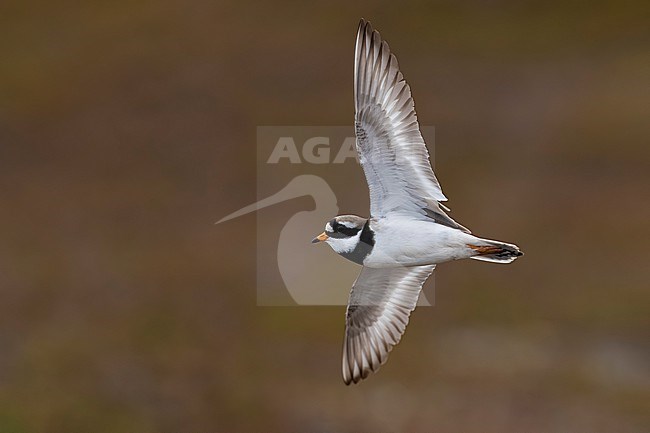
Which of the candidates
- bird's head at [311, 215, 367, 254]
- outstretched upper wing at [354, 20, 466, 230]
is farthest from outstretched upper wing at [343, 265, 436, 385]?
outstretched upper wing at [354, 20, 466, 230]

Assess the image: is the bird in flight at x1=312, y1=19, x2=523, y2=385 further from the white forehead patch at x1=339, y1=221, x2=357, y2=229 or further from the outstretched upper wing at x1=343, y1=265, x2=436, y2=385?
the outstretched upper wing at x1=343, y1=265, x2=436, y2=385

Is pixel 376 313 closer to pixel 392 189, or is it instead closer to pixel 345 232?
pixel 345 232

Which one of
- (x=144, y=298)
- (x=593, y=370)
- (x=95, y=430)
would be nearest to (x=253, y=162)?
(x=144, y=298)

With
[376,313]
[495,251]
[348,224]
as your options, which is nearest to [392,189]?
[348,224]

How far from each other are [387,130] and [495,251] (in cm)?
61

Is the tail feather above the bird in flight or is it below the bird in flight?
below

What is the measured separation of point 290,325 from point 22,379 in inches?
83.6

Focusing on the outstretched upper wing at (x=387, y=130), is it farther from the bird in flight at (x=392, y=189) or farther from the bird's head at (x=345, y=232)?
the bird's head at (x=345, y=232)

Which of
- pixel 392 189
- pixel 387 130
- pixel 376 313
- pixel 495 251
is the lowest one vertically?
pixel 376 313

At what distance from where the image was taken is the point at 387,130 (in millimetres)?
4059

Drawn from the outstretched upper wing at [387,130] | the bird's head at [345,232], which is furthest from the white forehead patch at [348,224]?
the outstretched upper wing at [387,130]

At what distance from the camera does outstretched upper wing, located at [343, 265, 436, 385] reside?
177 inches

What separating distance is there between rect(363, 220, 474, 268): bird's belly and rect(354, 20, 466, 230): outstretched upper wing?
0.36 feet

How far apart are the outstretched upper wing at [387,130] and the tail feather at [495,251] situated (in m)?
0.19
